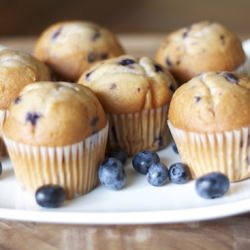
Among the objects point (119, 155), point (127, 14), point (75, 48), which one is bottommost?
point (127, 14)

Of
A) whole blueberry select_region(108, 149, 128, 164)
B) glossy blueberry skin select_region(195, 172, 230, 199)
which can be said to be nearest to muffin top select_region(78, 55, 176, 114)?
whole blueberry select_region(108, 149, 128, 164)

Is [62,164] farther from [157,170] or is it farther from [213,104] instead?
[213,104]

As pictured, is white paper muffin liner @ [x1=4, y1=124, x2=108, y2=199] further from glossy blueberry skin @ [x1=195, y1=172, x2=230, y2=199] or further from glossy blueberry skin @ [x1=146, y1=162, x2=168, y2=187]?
glossy blueberry skin @ [x1=195, y1=172, x2=230, y2=199]

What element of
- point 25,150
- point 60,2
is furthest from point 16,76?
point 60,2

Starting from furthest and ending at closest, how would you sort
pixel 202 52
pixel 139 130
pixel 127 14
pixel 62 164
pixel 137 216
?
pixel 127 14, pixel 202 52, pixel 139 130, pixel 62 164, pixel 137 216

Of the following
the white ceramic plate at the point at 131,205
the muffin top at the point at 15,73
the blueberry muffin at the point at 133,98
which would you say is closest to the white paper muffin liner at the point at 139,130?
the blueberry muffin at the point at 133,98

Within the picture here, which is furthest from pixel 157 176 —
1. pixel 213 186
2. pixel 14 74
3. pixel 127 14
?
pixel 127 14
